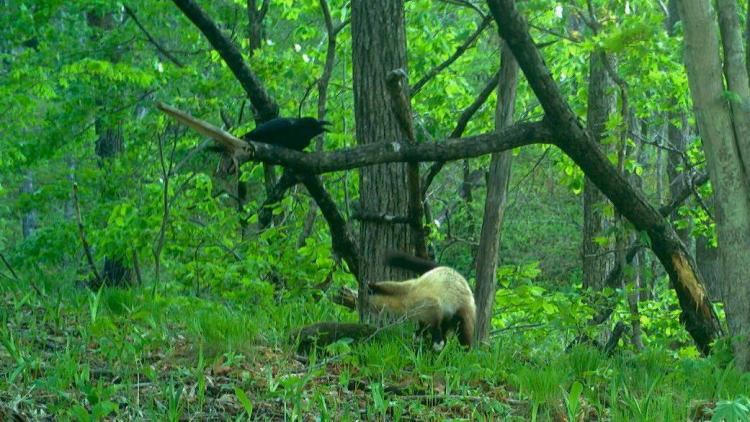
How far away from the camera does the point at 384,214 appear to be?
24.0ft

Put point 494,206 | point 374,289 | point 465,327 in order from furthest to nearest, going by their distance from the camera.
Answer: point 494,206, point 465,327, point 374,289

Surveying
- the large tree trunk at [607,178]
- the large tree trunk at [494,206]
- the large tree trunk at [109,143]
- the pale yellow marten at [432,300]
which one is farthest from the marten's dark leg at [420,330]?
the large tree trunk at [109,143]

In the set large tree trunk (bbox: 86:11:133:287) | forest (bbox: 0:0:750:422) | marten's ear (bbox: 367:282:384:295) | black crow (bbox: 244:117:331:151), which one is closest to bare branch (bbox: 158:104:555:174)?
forest (bbox: 0:0:750:422)

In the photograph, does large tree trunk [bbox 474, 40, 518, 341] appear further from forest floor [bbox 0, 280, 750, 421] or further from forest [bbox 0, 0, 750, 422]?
forest floor [bbox 0, 280, 750, 421]

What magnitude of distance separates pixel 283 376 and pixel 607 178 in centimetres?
328

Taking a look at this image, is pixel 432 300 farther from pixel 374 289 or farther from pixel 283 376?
pixel 283 376

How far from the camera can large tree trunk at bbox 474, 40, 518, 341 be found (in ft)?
27.7

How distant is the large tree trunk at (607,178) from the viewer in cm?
620

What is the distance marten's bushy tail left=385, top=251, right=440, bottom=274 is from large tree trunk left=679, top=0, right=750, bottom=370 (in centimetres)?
229

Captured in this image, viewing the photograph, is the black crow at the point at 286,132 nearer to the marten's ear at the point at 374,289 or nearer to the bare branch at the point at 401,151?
the bare branch at the point at 401,151

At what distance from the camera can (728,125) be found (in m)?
6.25

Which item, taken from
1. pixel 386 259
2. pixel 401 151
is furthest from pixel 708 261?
pixel 401 151

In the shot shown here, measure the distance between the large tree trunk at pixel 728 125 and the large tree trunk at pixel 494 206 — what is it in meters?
2.42

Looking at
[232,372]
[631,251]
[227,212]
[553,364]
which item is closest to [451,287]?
[553,364]
